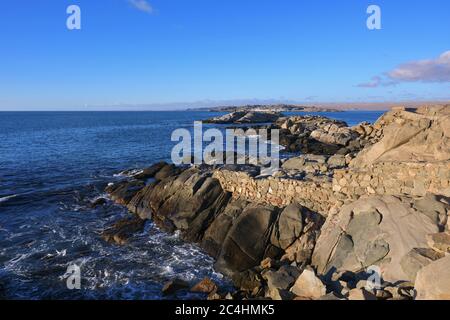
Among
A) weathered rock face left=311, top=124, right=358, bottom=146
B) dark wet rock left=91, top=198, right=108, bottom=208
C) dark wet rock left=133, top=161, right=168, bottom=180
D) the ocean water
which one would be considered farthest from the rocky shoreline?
weathered rock face left=311, top=124, right=358, bottom=146

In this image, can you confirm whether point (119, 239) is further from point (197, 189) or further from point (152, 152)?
point (152, 152)

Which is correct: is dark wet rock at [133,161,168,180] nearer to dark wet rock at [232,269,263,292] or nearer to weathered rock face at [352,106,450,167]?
dark wet rock at [232,269,263,292]

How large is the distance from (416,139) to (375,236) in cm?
488

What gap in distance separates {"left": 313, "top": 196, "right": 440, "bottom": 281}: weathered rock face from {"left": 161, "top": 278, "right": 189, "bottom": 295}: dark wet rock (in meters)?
4.58

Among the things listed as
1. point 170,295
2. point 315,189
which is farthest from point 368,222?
point 170,295

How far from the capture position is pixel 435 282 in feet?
23.1

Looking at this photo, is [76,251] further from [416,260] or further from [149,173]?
[416,260]

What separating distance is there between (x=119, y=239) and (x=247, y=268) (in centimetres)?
720

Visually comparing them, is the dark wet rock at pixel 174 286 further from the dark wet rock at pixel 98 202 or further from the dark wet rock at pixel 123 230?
the dark wet rock at pixel 98 202

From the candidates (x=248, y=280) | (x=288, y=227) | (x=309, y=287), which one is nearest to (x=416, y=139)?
(x=288, y=227)

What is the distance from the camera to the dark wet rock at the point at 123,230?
17.1m

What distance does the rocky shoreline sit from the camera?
8.80 meters
